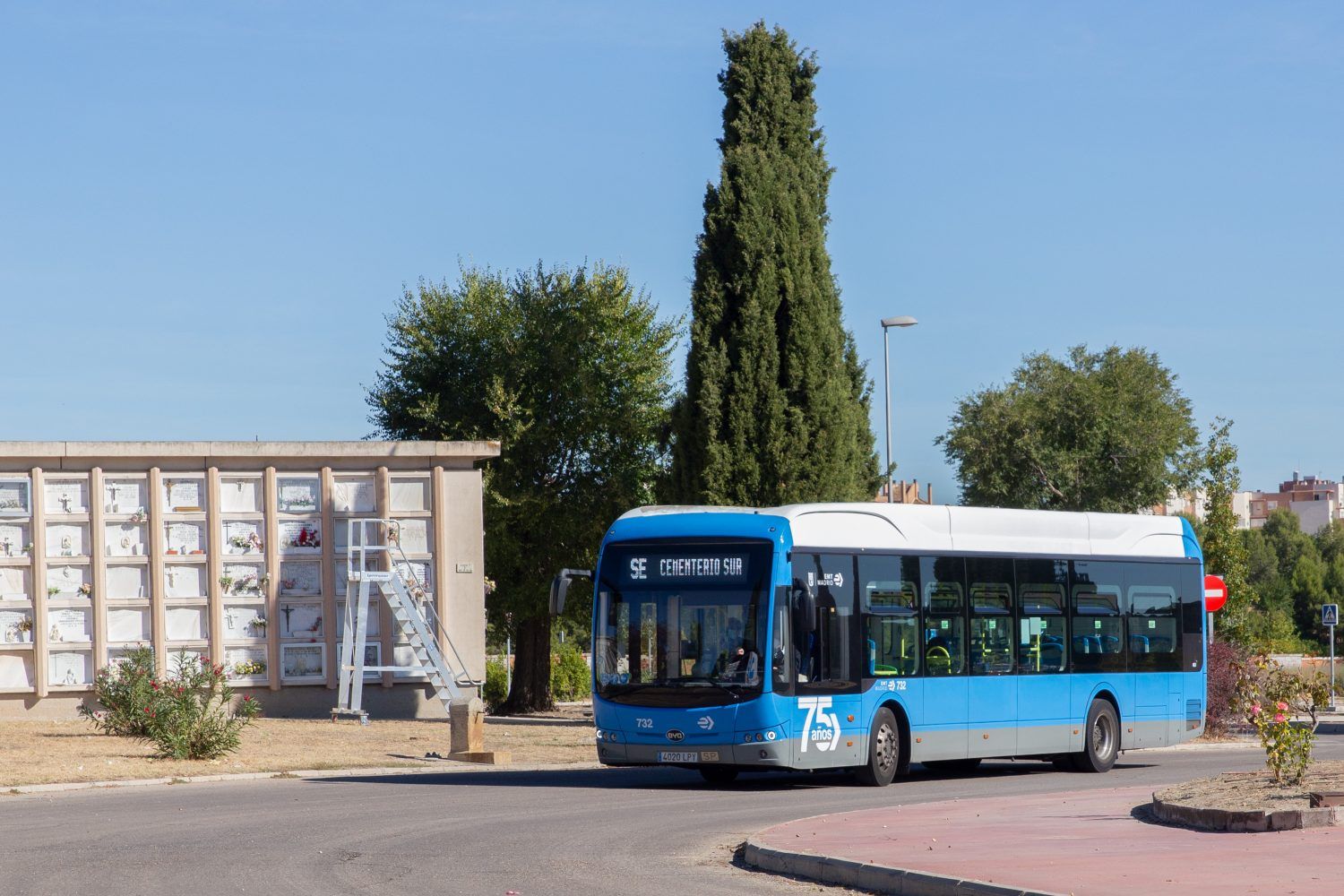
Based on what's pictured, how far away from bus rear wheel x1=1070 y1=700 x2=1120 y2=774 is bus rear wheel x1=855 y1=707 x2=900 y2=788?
12.3 ft

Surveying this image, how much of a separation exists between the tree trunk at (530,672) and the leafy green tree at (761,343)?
275 inches

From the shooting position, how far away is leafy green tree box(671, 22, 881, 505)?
3312cm

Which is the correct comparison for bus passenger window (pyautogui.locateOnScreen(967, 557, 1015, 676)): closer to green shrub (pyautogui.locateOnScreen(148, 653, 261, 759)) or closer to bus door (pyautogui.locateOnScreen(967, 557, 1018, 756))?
bus door (pyautogui.locateOnScreen(967, 557, 1018, 756))

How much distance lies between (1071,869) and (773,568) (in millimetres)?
8278

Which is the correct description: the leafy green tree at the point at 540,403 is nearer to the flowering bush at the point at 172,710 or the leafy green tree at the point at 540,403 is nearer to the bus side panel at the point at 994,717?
the flowering bush at the point at 172,710

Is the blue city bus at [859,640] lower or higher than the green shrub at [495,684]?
higher

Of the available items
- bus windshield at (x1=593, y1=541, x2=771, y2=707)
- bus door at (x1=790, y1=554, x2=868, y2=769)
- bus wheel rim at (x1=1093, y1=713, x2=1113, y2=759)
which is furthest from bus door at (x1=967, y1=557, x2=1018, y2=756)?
bus windshield at (x1=593, y1=541, x2=771, y2=707)

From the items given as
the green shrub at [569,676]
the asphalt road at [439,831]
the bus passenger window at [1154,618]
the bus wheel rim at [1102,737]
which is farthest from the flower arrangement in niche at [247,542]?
the green shrub at [569,676]

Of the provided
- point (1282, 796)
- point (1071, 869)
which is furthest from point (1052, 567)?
point (1071, 869)

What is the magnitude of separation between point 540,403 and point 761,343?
263 inches

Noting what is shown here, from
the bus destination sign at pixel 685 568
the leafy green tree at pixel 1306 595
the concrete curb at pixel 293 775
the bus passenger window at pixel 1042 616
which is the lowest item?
the leafy green tree at pixel 1306 595

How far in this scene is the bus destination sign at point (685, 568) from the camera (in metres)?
19.3

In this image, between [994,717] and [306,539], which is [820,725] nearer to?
[994,717]

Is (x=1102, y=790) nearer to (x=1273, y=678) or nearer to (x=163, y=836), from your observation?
(x=163, y=836)
